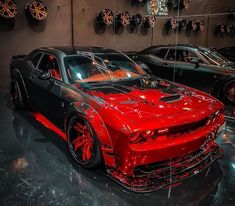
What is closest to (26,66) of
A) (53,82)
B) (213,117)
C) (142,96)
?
(53,82)

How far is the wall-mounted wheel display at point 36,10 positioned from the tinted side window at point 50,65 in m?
3.00

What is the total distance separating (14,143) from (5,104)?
2.17 metres

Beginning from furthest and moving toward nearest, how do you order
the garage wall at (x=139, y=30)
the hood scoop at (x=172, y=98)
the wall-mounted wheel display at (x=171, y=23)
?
the wall-mounted wheel display at (x=171, y=23)
the garage wall at (x=139, y=30)
the hood scoop at (x=172, y=98)

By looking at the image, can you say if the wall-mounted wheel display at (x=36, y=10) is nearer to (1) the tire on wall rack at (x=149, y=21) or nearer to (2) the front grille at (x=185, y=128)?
(1) the tire on wall rack at (x=149, y=21)

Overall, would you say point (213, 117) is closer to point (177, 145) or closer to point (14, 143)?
point (177, 145)

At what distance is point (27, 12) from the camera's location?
6.46 meters

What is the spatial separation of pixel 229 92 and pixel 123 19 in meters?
4.26

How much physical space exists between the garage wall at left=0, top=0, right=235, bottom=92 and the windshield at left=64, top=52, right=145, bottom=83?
3656mm

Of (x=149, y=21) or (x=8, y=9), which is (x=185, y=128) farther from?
(x=149, y=21)

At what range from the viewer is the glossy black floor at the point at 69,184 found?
240 centimetres

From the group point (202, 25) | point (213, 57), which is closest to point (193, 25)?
point (202, 25)

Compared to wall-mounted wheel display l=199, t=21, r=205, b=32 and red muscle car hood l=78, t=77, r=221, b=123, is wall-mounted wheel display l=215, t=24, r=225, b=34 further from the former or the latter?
red muscle car hood l=78, t=77, r=221, b=123

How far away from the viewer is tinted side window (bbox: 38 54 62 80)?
3562 mm

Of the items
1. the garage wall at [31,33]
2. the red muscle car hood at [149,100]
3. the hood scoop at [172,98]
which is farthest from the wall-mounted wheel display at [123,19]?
the hood scoop at [172,98]
